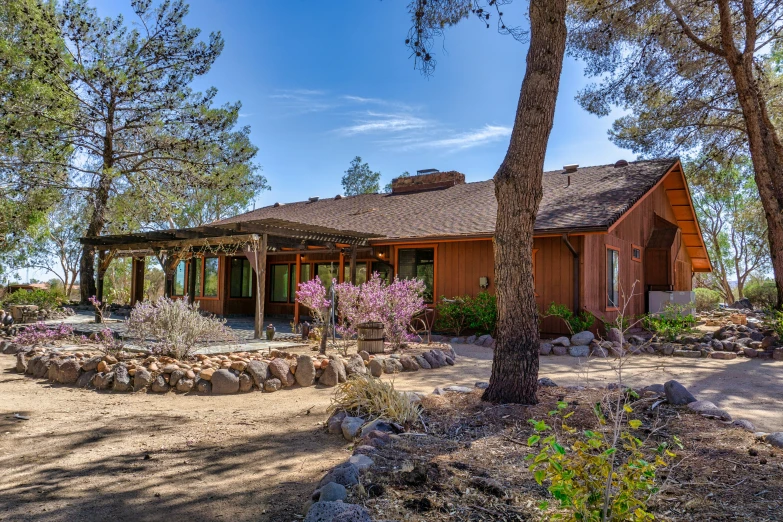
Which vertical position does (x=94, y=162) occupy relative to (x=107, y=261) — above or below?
above

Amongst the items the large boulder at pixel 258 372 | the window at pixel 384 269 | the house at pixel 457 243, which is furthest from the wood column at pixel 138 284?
the large boulder at pixel 258 372

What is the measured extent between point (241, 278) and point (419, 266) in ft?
24.6

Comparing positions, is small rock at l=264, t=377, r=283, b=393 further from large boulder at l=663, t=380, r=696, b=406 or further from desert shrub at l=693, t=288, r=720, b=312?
desert shrub at l=693, t=288, r=720, b=312

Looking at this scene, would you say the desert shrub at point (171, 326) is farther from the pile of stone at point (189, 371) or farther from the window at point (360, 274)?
the window at point (360, 274)

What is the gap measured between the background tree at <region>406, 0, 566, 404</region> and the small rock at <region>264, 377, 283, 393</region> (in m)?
2.61

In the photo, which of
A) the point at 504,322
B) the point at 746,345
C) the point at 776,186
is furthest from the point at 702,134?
the point at 504,322

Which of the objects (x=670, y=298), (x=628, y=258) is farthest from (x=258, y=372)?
(x=670, y=298)

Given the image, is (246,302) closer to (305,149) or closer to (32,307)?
(32,307)

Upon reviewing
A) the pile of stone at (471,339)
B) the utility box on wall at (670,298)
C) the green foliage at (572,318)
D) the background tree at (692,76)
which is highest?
the background tree at (692,76)

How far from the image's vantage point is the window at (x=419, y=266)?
43.0ft

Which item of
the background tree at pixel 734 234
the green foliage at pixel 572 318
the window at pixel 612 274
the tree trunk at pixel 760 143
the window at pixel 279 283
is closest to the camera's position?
the green foliage at pixel 572 318

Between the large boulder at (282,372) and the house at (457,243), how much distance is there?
11.3ft

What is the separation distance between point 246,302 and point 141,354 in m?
10.9

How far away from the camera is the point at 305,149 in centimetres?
2386
